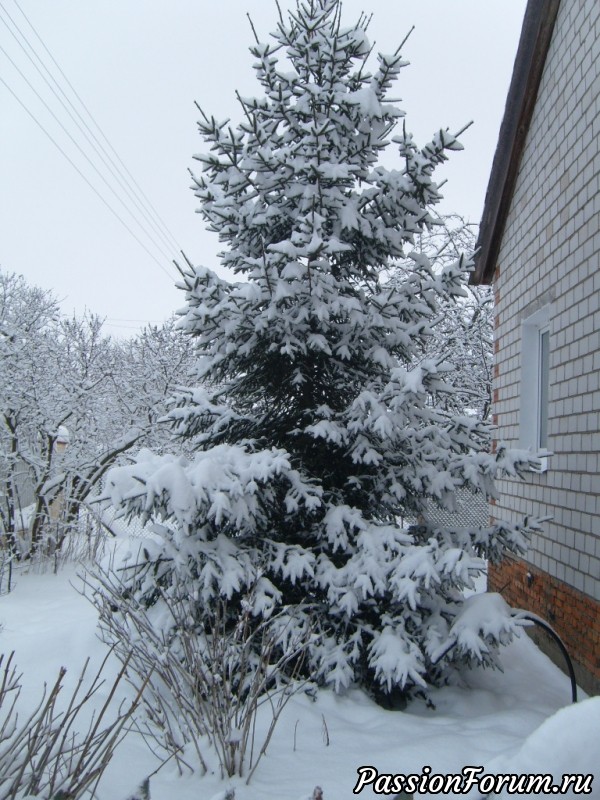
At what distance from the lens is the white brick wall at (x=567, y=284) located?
4789 millimetres

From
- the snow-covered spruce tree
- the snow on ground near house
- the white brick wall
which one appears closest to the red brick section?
the white brick wall

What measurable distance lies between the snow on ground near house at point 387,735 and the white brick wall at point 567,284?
0.92 m

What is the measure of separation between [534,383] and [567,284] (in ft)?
4.63

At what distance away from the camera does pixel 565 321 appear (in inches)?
212

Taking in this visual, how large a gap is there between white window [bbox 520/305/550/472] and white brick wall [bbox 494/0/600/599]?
A: 0.09 metres

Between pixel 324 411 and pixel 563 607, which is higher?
pixel 324 411

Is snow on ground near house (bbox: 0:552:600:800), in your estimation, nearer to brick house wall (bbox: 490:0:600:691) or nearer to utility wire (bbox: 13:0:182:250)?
brick house wall (bbox: 490:0:600:691)

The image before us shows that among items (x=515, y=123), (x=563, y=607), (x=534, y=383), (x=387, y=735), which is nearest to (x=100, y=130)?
(x=515, y=123)

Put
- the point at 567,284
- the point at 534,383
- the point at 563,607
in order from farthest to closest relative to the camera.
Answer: the point at 534,383
the point at 567,284
the point at 563,607

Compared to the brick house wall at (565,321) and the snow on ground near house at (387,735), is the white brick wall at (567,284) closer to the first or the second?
the brick house wall at (565,321)

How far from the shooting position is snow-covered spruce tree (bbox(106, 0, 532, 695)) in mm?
4168

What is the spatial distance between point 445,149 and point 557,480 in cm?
268

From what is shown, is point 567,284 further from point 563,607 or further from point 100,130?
point 100,130

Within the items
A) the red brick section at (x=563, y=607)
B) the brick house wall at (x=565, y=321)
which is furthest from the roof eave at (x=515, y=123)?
the red brick section at (x=563, y=607)
